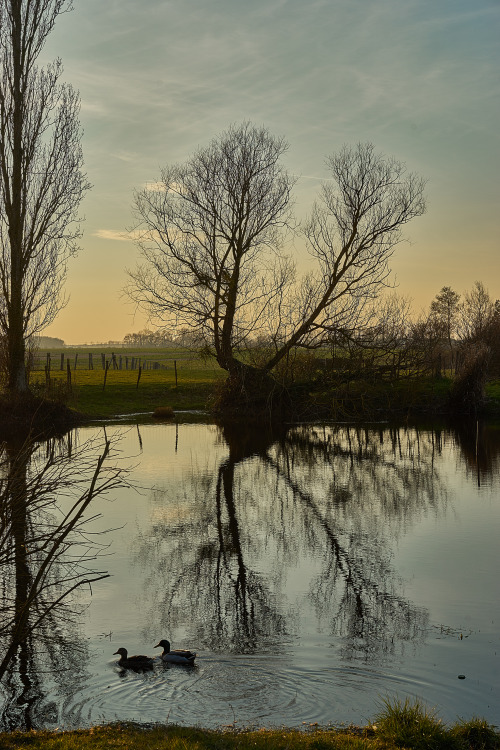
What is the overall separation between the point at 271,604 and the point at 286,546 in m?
3.26

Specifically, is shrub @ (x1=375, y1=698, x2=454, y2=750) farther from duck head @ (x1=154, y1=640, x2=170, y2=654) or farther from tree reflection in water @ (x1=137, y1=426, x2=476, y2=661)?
duck head @ (x1=154, y1=640, x2=170, y2=654)

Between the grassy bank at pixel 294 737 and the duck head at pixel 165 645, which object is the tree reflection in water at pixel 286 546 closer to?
the duck head at pixel 165 645

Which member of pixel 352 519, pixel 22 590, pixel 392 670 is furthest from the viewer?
pixel 352 519

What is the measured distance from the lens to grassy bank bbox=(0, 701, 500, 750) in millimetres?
5789

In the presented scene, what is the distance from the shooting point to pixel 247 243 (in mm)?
38781

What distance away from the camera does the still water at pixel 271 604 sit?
7164mm

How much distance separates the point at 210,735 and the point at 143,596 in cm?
450

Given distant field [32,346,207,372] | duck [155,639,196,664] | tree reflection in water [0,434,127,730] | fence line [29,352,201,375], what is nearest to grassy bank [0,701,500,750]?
tree reflection in water [0,434,127,730]

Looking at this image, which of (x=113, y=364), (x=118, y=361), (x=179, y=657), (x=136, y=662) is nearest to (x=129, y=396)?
(x=136, y=662)

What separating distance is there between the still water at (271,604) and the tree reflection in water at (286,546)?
0.04m

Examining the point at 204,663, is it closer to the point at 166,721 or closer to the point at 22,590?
the point at 166,721

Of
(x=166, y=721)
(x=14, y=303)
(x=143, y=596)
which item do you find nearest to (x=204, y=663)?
(x=166, y=721)

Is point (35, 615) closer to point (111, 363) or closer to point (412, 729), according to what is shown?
point (412, 729)

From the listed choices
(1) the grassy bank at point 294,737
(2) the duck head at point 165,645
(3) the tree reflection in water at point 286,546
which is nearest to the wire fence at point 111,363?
(3) the tree reflection in water at point 286,546
